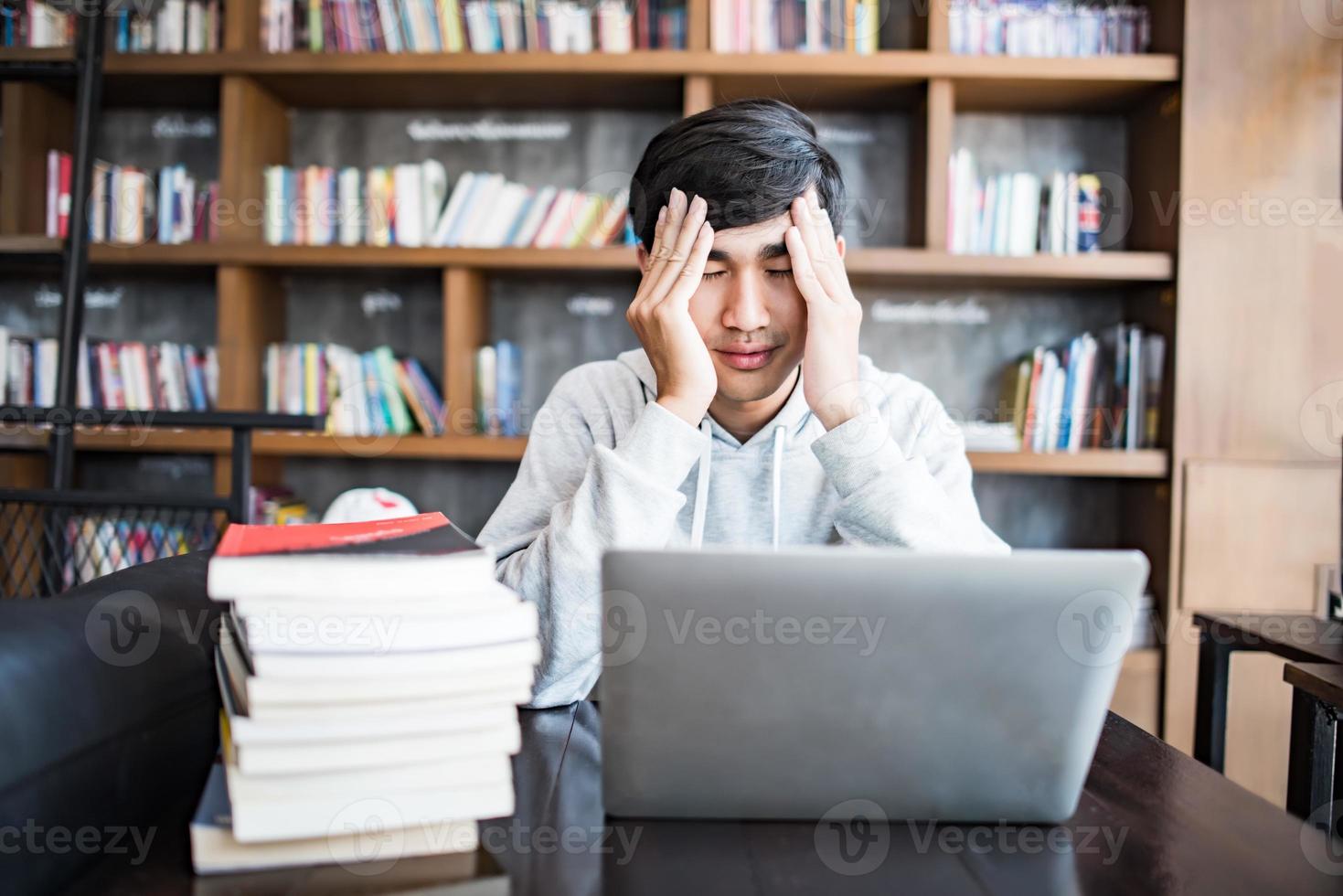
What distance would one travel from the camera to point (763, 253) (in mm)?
1199

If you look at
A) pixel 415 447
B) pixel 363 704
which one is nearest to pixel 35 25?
pixel 415 447

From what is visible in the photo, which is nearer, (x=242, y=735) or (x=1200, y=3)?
(x=242, y=735)

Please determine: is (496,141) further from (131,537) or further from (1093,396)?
(1093,396)

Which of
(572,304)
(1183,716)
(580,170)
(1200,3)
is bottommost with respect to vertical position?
Result: (1183,716)

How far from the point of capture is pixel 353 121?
2.84m

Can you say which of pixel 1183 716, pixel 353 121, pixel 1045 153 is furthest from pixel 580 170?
pixel 1183 716

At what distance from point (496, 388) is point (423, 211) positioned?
522 millimetres

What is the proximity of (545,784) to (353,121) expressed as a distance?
2.60 meters

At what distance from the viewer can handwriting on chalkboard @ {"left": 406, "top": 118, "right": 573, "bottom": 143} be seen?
2814 mm

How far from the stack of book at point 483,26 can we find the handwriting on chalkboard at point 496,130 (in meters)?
0.31

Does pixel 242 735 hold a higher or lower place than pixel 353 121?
lower

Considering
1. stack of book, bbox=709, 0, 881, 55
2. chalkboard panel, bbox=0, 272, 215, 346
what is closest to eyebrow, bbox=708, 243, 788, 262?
stack of book, bbox=709, 0, 881, 55

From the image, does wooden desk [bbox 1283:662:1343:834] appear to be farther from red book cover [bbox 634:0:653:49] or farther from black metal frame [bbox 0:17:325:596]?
red book cover [bbox 634:0:653:49]

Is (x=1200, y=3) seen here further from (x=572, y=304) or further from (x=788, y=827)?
(x=788, y=827)
